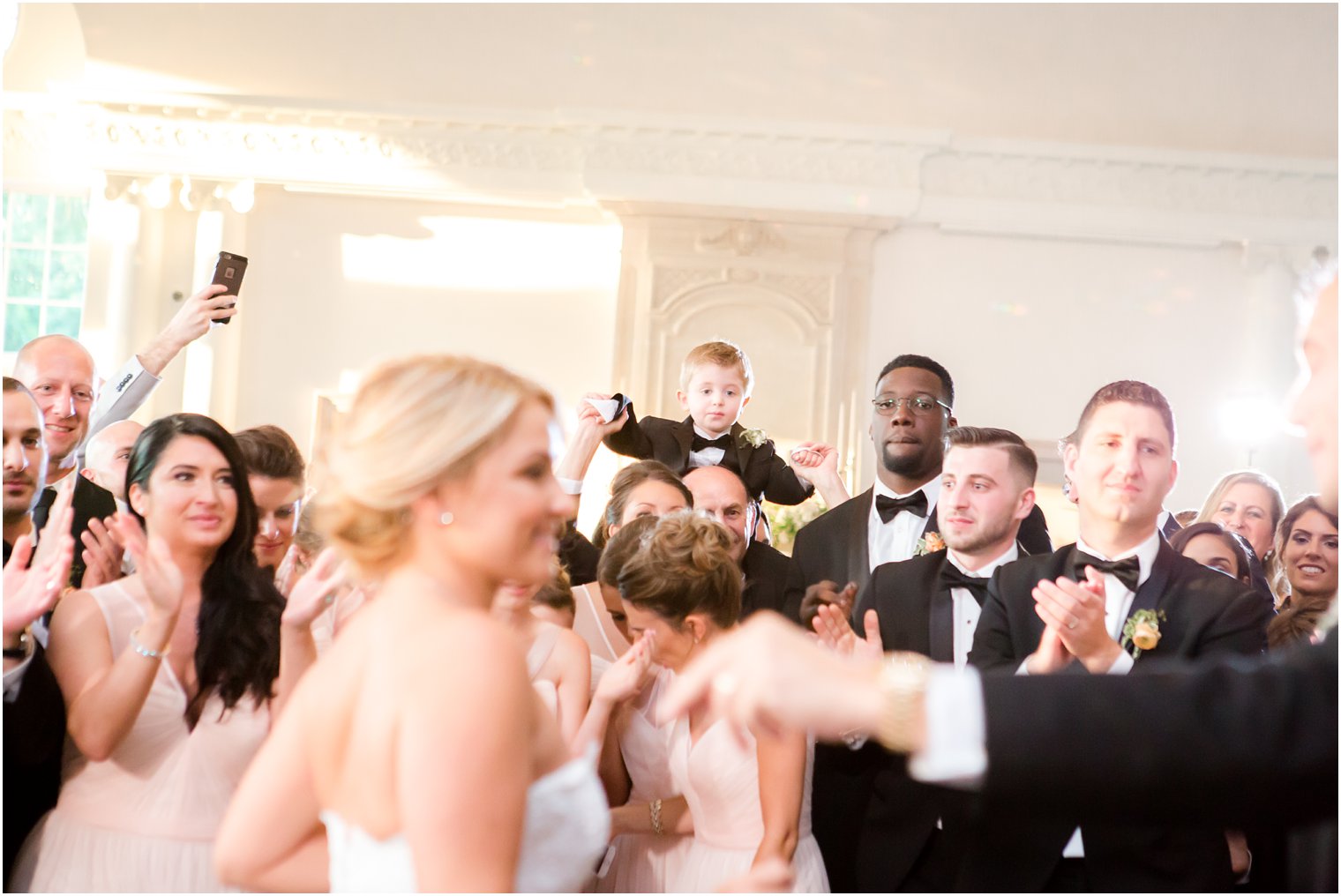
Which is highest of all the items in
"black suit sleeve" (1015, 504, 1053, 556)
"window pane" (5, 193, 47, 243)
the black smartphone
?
"window pane" (5, 193, 47, 243)

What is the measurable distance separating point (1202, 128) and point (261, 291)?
8561 mm

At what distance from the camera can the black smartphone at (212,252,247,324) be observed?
476 centimetres

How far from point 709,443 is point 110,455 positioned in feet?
8.45

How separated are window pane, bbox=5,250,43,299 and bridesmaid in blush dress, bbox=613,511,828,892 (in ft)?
34.8

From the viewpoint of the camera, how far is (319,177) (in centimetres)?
1126

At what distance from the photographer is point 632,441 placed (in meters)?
5.82

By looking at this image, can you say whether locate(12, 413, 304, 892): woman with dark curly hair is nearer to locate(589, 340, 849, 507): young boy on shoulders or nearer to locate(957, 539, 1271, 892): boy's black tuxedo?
locate(957, 539, 1271, 892): boy's black tuxedo

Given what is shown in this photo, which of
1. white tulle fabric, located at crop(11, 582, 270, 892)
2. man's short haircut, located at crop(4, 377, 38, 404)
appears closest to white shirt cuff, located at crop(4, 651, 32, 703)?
white tulle fabric, located at crop(11, 582, 270, 892)

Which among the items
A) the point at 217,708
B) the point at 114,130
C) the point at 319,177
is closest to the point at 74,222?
the point at 114,130

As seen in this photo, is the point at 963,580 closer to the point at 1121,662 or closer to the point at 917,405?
the point at 1121,662

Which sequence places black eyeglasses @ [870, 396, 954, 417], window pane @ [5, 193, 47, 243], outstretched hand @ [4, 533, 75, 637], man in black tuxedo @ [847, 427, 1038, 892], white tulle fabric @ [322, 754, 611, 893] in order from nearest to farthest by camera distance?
1. white tulle fabric @ [322, 754, 611, 893]
2. outstretched hand @ [4, 533, 75, 637]
3. man in black tuxedo @ [847, 427, 1038, 892]
4. black eyeglasses @ [870, 396, 954, 417]
5. window pane @ [5, 193, 47, 243]

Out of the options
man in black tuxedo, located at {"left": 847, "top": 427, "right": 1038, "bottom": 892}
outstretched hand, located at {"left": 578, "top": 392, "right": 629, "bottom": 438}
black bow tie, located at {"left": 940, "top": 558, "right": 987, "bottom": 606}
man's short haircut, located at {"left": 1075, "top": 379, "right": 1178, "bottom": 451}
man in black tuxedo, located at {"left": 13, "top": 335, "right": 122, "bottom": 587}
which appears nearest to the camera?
man's short haircut, located at {"left": 1075, "top": 379, "right": 1178, "bottom": 451}

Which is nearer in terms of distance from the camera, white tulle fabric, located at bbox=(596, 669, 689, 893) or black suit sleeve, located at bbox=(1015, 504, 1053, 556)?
white tulle fabric, located at bbox=(596, 669, 689, 893)

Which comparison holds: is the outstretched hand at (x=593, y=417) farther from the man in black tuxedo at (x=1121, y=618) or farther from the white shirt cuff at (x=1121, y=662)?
the white shirt cuff at (x=1121, y=662)
